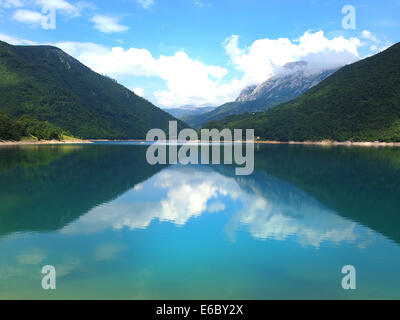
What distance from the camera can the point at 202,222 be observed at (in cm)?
1830

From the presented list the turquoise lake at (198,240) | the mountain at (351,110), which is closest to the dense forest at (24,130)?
the turquoise lake at (198,240)

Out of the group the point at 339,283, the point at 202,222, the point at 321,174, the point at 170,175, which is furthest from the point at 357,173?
the point at 339,283

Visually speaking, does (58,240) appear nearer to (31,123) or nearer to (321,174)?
(321,174)

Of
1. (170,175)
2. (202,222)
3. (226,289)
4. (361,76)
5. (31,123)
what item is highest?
(361,76)

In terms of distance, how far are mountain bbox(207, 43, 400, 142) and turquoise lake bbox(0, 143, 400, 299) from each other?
399 feet

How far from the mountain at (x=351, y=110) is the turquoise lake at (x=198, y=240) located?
121749 millimetres

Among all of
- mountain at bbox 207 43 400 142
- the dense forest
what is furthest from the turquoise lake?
mountain at bbox 207 43 400 142

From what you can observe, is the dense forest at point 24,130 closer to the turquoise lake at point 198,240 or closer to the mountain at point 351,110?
the turquoise lake at point 198,240

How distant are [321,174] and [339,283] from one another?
101 feet

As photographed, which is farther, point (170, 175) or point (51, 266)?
point (170, 175)

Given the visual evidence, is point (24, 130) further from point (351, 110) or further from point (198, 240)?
point (351, 110)

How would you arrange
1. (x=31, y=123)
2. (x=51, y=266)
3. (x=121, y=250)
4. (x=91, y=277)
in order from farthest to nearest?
(x=31, y=123)
(x=121, y=250)
(x=51, y=266)
(x=91, y=277)

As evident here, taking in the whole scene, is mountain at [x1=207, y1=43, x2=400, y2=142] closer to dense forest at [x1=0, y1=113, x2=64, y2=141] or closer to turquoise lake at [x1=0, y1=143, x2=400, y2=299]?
dense forest at [x1=0, y1=113, x2=64, y2=141]

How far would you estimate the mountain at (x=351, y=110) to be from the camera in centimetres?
13812
